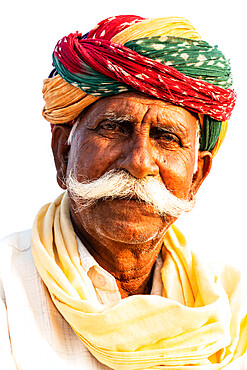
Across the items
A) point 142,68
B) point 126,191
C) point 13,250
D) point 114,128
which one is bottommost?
point 13,250

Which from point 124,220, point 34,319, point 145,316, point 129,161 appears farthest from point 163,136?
point 34,319

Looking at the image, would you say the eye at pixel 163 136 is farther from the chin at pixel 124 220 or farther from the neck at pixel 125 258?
the neck at pixel 125 258

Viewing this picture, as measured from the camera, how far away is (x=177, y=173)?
383 centimetres

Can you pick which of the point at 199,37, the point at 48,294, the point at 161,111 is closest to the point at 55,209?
the point at 48,294

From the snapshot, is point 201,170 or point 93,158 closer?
point 93,158

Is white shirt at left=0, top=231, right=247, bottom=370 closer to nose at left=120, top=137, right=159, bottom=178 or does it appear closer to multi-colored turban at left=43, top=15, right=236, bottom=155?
nose at left=120, top=137, right=159, bottom=178

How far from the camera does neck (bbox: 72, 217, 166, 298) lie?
392 centimetres

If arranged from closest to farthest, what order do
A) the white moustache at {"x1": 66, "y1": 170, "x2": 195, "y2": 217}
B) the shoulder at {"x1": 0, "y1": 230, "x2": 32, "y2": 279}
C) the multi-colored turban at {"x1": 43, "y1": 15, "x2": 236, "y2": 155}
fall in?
the white moustache at {"x1": 66, "y1": 170, "x2": 195, "y2": 217}, the multi-colored turban at {"x1": 43, "y1": 15, "x2": 236, "y2": 155}, the shoulder at {"x1": 0, "y1": 230, "x2": 32, "y2": 279}

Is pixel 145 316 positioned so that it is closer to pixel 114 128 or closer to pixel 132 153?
pixel 132 153

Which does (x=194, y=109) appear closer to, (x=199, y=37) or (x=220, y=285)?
(x=199, y=37)

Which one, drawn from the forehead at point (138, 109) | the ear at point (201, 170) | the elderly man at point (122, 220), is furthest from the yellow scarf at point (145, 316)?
the forehead at point (138, 109)

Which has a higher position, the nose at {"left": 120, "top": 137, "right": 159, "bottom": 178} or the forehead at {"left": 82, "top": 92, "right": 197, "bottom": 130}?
the forehead at {"left": 82, "top": 92, "right": 197, "bottom": 130}

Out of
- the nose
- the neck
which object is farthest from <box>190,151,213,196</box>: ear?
the nose

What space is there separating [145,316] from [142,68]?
4.36 ft
